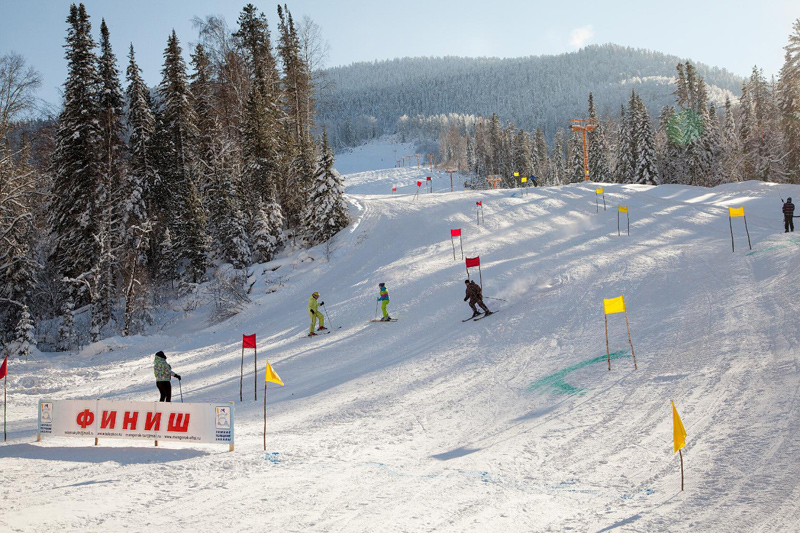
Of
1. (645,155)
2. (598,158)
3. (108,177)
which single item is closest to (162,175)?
(108,177)

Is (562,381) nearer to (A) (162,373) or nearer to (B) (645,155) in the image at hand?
(A) (162,373)

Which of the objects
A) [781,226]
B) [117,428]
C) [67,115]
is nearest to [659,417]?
[117,428]

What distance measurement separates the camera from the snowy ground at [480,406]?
6.53m

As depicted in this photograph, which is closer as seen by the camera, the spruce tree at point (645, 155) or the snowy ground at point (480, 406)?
the snowy ground at point (480, 406)

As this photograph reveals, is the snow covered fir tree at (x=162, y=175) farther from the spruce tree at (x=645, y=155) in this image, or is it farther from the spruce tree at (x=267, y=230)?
the spruce tree at (x=645, y=155)

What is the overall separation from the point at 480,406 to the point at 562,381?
2.20 metres

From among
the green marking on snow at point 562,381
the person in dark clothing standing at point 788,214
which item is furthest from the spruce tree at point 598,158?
the green marking on snow at point 562,381

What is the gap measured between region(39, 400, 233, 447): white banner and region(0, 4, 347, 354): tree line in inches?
571

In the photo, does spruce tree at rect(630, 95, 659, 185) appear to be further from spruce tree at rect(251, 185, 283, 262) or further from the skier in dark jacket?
the skier in dark jacket

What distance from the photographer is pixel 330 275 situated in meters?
27.1

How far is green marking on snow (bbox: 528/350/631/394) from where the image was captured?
1128 centimetres

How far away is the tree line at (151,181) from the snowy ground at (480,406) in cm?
648

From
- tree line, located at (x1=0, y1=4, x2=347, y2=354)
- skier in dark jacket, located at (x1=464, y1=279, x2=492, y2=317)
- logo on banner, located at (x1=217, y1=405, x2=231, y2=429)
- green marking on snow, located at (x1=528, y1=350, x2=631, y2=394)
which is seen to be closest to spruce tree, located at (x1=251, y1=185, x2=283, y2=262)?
tree line, located at (x1=0, y1=4, x2=347, y2=354)

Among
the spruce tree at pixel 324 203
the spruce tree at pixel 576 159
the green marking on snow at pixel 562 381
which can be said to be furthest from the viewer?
the spruce tree at pixel 576 159
